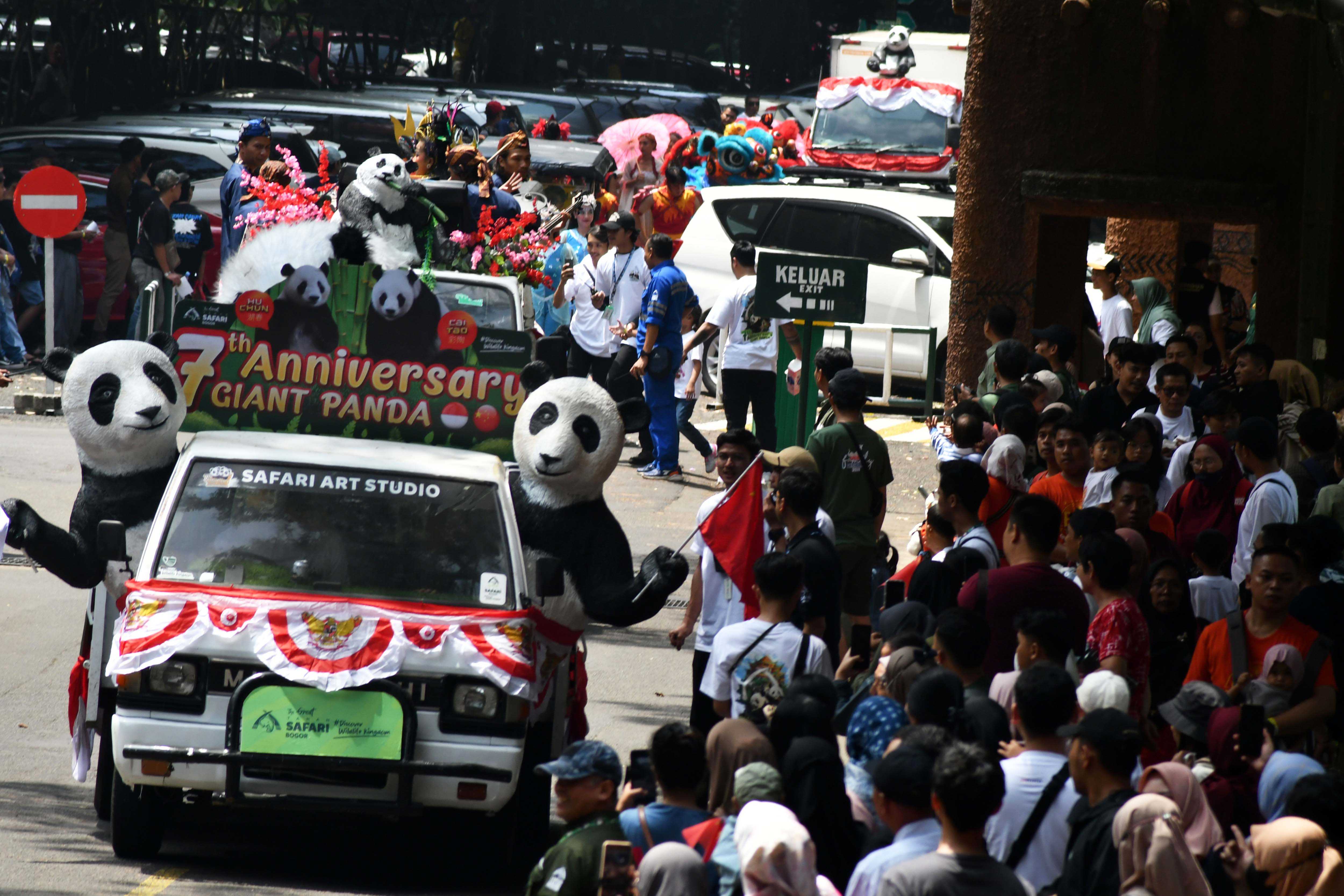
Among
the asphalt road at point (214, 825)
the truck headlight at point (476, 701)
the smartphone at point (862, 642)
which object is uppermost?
the truck headlight at point (476, 701)

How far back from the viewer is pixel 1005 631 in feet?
20.7

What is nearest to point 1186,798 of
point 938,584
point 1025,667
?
point 1025,667

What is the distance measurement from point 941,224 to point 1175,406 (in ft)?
26.4

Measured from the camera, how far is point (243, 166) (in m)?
13.7

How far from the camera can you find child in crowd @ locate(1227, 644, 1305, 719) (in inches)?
232

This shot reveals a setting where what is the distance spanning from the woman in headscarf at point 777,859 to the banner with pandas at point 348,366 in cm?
396

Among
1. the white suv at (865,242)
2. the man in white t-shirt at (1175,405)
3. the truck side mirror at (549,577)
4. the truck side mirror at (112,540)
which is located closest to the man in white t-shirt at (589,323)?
the white suv at (865,242)

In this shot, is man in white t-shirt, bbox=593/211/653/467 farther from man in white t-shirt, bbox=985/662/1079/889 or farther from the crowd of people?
A: man in white t-shirt, bbox=985/662/1079/889

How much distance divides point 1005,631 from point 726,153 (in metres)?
16.7

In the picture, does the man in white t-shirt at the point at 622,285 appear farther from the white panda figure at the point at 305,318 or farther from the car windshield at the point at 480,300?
the white panda figure at the point at 305,318

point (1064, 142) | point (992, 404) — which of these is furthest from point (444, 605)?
point (1064, 142)

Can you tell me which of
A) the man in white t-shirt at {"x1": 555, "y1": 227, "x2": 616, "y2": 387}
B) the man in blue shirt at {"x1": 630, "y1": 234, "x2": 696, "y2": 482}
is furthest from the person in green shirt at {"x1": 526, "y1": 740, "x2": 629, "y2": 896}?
the man in white t-shirt at {"x1": 555, "y1": 227, "x2": 616, "y2": 387}

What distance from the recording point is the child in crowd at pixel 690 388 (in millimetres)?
14328

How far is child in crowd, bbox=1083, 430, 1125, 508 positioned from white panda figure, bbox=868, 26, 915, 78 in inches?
713
